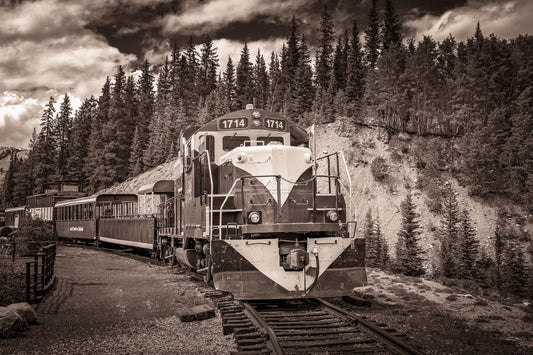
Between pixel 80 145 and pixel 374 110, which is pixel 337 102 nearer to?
pixel 374 110

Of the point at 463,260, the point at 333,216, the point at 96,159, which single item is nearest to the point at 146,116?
the point at 96,159

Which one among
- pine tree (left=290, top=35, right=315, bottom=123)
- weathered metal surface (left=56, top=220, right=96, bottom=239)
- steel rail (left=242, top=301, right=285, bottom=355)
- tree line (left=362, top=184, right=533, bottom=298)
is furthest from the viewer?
pine tree (left=290, top=35, right=315, bottom=123)

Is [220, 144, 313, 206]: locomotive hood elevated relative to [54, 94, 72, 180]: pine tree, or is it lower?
lower

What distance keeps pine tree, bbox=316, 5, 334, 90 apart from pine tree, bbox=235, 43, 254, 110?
417 inches

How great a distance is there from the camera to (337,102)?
47.6 m

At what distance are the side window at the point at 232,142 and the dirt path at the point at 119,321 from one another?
3340 millimetres

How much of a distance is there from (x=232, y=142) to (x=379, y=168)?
31265mm

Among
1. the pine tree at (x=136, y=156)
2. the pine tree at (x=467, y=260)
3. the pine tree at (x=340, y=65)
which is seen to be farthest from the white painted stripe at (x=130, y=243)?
the pine tree at (x=340, y=65)

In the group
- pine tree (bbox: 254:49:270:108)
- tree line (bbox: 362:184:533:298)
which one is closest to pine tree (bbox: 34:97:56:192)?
pine tree (bbox: 254:49:270:108)

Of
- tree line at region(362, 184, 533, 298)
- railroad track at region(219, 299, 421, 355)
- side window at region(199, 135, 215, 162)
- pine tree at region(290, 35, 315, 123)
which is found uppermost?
pine tree at region(290, 35, 315, 123)

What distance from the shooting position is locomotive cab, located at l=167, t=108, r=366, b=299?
772cm

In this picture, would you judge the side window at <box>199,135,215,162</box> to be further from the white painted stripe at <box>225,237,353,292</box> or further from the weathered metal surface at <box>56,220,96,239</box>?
the weathered metal surface at <box>56,220,96,239</box>

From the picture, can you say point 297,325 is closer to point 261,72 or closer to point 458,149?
point 458,149

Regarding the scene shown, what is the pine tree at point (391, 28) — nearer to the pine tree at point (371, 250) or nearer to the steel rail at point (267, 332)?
the pine tree at point (371, 250)
